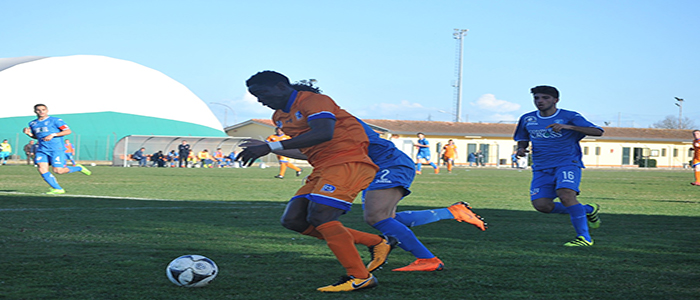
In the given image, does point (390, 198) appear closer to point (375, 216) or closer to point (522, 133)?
point (375, 216)

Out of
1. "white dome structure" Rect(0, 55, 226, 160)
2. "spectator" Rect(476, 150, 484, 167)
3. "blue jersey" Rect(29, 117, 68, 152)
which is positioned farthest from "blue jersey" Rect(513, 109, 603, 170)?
"spectator" Rect(476, 150, 484, 167)

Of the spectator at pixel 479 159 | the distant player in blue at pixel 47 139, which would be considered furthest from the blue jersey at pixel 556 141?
the spectator at pixel 479 159

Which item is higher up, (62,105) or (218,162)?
(62,105)

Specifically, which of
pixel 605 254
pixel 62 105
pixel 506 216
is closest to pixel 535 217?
pixel 506 216

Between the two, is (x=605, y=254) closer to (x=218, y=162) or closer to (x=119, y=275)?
(x=119, y=275)

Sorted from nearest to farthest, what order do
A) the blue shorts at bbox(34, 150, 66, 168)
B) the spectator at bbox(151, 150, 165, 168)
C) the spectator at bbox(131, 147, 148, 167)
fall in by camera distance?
the blue shorts at bbox(34, 150, 66, 168) < the spectator at bbox(151, 150, 165, 168) < the spectator at bbox(131, 147, 148, 167)

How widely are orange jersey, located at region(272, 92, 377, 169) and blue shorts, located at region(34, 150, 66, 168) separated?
1030 cm

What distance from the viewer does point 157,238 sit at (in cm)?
697

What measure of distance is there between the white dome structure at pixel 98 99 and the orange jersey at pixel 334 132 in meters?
52.4

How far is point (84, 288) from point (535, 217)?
738 cm

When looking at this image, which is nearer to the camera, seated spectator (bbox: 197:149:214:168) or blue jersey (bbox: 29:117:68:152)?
blue jersey (bbox: 29:117:68:152)

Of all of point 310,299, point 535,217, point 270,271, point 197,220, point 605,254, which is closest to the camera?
point 310,299

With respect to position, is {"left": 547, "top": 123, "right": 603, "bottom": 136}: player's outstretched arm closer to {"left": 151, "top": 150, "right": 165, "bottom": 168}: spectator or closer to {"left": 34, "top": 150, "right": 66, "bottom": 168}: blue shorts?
{"left": 34, "top": 150, "right": 66, "bottom": 168}: blue shorts

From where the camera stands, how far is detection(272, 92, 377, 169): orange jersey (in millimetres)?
4621
